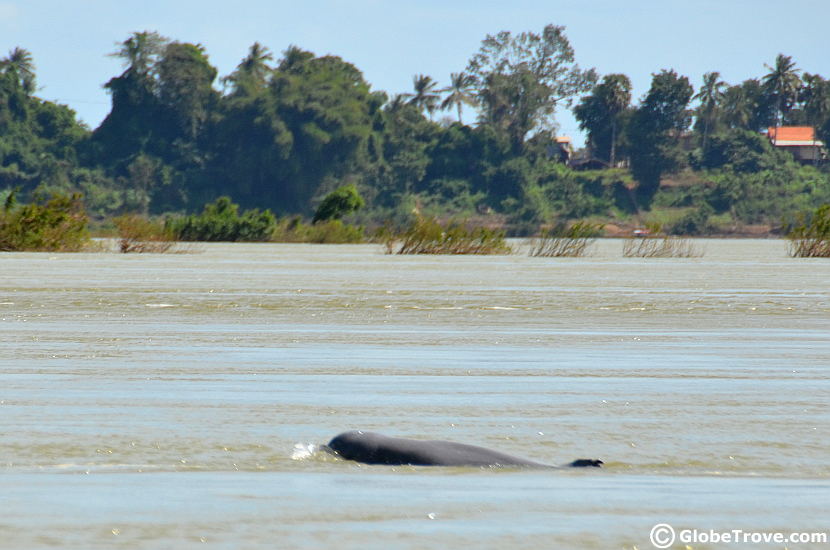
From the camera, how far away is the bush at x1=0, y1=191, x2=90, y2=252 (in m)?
39.3

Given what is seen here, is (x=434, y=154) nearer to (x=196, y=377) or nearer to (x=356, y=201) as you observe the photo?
(x=356, y=201)

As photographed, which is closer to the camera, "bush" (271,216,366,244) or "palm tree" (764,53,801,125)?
"bush" (271,216,366,244)

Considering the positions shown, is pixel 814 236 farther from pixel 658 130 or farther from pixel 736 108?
pixel 736 108

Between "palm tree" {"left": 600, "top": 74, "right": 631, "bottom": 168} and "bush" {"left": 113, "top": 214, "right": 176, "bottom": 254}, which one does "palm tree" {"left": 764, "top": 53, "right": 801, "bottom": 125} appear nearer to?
"palm tree" {"left": 600, "top": 74, "right": 631, "bottom": 168}

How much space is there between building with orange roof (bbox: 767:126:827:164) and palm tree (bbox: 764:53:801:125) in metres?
3.56

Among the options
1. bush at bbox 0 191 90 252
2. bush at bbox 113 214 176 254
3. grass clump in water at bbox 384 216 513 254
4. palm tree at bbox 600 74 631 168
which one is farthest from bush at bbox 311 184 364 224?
palm tree at bbox 600 74 631 168

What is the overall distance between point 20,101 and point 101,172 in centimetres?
1228

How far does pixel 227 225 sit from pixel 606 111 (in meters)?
82.4

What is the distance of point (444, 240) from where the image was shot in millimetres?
40094

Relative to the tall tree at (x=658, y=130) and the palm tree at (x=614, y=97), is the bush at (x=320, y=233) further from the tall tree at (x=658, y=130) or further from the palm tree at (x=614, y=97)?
the palm tree at (x=614, y=97)

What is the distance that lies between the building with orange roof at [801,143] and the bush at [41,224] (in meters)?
111

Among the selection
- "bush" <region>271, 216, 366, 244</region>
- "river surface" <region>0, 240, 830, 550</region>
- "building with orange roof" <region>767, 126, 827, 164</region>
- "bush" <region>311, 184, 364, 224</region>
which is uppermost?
"building with orange roof" <region>767, 126, 827, 164</region>

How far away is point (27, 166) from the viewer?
118 metres

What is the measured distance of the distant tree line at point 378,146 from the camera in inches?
4478
